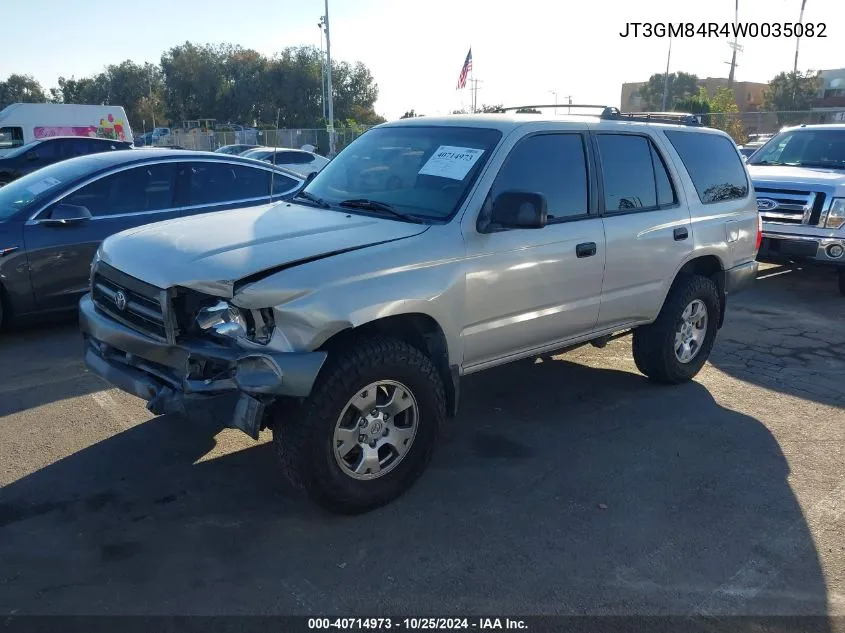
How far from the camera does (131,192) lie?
6.77m

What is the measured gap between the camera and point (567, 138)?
4.55 meters

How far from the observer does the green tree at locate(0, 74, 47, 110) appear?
270ft

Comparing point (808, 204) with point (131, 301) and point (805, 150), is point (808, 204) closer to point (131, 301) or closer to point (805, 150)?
point (805, 150)

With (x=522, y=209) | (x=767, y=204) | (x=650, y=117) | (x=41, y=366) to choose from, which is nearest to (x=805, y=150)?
(x=767, y=204)

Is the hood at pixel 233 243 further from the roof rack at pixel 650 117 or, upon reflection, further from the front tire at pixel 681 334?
the front tire at pixel 681 334

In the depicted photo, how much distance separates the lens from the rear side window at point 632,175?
476cm

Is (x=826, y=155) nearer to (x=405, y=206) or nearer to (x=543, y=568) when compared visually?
(x=405, y=206)

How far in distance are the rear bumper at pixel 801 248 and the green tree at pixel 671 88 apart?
2696 inches

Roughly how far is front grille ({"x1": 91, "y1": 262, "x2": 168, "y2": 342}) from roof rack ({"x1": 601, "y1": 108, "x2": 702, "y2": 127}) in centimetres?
330

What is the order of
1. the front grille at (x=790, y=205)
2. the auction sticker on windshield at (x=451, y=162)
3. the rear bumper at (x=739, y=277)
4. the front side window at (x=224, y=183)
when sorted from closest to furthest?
the auction sticker on windshield at (x=451, y=162)
the rear bumper at (x=739, y=277)
the front side window at (x=224, y=183)
the front grille at (x=790, y=205)

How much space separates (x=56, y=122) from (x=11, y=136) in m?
1.48

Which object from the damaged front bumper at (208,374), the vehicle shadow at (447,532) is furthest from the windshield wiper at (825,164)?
the damaged front bumper at (208,374)

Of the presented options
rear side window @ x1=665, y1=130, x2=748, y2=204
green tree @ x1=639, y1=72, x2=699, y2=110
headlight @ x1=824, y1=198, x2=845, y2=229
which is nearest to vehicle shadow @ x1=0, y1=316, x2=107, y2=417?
rear side window @ x1=665, y1=130, x2=748, y2=204

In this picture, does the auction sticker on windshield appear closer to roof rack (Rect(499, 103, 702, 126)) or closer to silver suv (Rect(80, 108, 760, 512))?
silver suv (Rect(80, 108, 760, 512))
